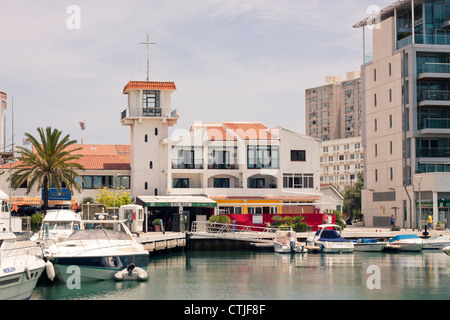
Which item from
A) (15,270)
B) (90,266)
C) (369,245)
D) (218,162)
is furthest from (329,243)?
(15,270)

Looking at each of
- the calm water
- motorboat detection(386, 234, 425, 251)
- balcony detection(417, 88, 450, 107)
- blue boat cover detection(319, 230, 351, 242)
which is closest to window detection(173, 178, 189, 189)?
the calm water

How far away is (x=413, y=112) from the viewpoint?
268 feet

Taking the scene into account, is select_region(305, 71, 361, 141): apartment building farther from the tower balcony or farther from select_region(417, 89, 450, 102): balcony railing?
the tower balcony

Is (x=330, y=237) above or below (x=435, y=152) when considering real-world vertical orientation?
below

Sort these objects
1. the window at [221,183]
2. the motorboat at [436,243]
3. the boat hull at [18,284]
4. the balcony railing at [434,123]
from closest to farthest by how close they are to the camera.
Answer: the boat hull at [18,284] < the motorboat at [436,243] < the window at [221,183] < the balcony railing at [434,123]

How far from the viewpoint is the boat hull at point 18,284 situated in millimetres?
27922

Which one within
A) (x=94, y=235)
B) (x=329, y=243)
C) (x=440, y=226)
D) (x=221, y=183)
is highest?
(x=221, y=183)

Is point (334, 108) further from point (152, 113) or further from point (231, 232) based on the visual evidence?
point (231, 232)

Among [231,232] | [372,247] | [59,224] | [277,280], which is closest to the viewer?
[277,280]

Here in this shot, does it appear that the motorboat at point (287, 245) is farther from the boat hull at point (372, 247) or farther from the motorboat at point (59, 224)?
the motorboat at point (59, 224)

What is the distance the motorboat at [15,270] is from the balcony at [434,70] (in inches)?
2336

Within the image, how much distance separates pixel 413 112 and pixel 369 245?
24.6 metres

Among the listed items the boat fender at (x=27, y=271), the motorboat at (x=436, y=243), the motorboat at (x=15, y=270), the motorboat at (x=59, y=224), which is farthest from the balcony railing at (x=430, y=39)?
the boat fender at (x=27, y=271)
